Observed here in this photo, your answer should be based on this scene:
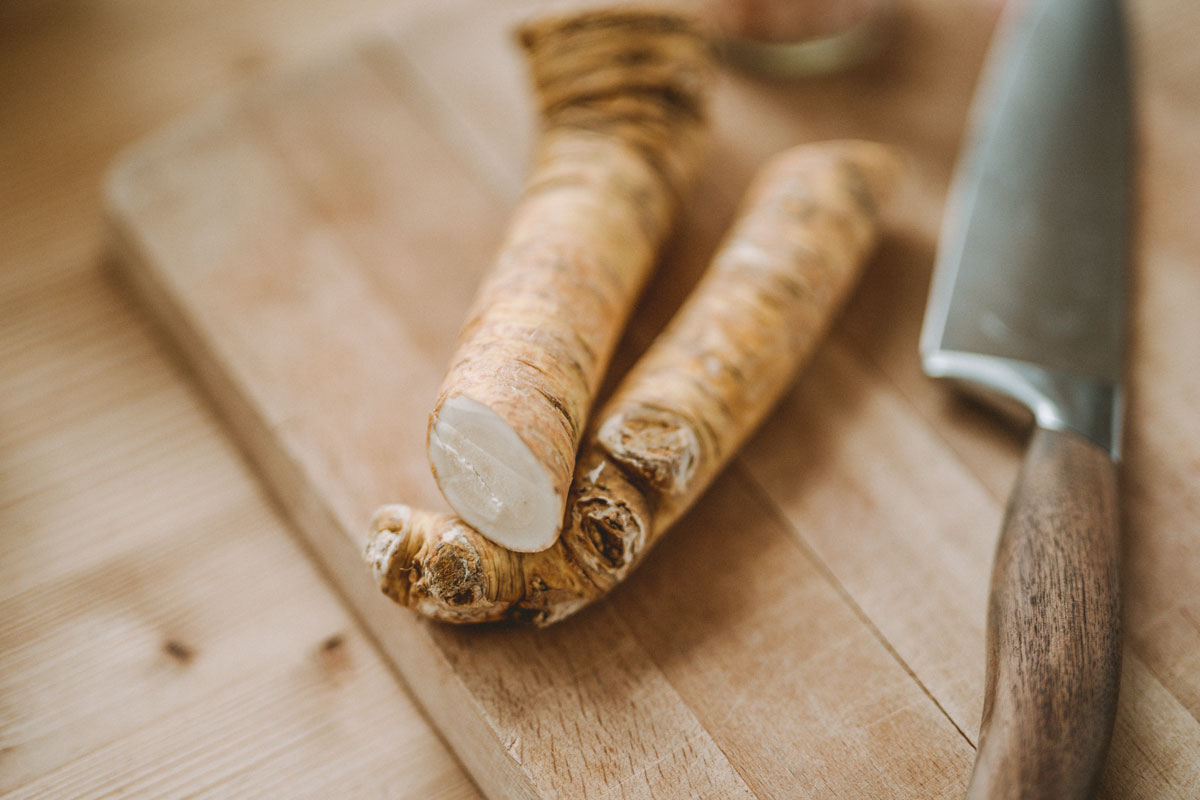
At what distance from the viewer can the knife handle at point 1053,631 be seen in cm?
59

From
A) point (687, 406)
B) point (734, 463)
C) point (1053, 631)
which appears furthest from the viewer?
point (734, 463)

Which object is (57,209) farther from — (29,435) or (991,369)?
(991,369)

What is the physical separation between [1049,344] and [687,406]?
1.17 ft

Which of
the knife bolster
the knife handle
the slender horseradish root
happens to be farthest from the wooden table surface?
the knife bolster

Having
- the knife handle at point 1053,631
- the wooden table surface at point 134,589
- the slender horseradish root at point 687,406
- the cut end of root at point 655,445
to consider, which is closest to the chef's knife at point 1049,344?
the knife handle at point 1053,631

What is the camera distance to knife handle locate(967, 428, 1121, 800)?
1.92ft

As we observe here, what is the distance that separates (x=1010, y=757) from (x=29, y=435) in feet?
3.08

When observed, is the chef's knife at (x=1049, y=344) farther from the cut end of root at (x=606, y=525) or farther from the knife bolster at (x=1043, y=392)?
the cut end of root at (x=606, y=525)

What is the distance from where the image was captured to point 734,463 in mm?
865

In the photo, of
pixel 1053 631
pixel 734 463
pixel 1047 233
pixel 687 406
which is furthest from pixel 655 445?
pixel 1047 233

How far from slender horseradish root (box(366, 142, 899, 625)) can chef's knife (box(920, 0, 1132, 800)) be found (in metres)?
0.12

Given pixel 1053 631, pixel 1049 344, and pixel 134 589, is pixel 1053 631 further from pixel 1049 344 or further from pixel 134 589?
pixel 134 589

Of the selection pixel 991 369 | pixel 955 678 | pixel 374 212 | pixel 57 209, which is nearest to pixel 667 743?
pixel 955 678

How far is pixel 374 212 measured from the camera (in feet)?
3.39
